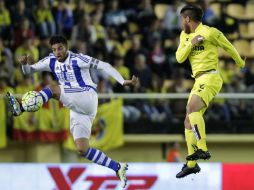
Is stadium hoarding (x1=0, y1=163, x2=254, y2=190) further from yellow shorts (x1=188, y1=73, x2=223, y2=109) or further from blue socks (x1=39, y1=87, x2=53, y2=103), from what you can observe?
yellow shorts (x1=188, y1=73, x2=223, y2=109)

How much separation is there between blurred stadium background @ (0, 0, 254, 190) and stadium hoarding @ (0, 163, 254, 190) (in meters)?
2.64

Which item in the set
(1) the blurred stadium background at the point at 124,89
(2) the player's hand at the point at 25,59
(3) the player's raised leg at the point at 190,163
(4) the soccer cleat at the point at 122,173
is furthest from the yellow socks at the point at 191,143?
(1) the blurred stadium background at the point at 124,89

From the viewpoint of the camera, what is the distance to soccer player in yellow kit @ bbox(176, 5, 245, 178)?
522 inches

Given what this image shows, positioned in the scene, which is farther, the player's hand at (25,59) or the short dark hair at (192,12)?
the player's hand at (25,59)

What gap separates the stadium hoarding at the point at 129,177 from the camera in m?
15.3

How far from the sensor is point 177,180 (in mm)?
15375

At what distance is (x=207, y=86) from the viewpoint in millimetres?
13367

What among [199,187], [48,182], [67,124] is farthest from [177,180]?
[67,124]

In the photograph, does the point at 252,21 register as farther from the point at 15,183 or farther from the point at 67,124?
the point at 15,183

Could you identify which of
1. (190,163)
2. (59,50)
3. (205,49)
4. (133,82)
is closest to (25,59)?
(59,50)

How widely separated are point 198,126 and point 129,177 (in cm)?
236

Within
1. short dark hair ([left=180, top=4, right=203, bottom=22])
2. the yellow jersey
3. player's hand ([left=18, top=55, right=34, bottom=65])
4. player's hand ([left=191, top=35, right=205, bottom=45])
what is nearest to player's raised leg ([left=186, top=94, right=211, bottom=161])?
the yellow jersey

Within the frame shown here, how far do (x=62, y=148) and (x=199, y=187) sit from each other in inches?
170

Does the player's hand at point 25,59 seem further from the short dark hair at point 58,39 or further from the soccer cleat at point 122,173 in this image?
the soccer cleat at point 122,173
